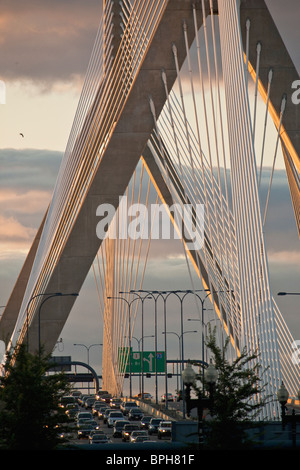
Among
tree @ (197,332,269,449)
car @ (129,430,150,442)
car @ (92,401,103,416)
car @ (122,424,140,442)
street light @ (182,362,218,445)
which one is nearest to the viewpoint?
street light @ (182,362,218,445)

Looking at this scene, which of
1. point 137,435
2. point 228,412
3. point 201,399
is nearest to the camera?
point 201,399

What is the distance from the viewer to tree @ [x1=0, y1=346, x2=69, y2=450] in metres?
26.3

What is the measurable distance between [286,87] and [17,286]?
35524 millimetres

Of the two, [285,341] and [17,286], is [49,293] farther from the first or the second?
[17,286]

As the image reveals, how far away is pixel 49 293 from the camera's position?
154 feet

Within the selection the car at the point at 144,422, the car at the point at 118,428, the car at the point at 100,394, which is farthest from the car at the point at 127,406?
the car at the point at 118,428

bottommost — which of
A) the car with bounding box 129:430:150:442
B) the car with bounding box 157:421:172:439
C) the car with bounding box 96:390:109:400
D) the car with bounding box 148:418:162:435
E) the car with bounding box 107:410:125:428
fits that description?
the car with bounding box 129:430:150:442

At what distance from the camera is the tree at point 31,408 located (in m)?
26.3

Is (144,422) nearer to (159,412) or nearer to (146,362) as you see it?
(159,412)

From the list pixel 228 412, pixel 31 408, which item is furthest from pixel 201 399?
pixel 31 408

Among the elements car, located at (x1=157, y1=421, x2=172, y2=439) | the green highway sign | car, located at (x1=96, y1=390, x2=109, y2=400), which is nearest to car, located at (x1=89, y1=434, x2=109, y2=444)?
car, located at (x1=157, y1=421, x2=172, y2=439)

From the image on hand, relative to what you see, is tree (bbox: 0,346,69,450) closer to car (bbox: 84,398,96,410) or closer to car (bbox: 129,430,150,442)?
car (bbox: 129,430,150,442)

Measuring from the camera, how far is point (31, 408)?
87.6 ft
